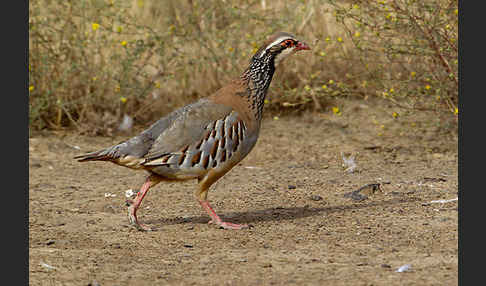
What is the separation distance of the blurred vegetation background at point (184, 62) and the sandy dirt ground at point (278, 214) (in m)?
0.51

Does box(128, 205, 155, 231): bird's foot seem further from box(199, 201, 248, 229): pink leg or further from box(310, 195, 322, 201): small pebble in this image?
box(310, 195, 322, 201): small pebble

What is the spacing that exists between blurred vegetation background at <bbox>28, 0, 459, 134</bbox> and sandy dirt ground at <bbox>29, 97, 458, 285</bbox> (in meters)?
0.51

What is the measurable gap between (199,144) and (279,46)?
4.10 ft

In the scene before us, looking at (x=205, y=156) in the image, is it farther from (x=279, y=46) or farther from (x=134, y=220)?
(x=279, y=46)

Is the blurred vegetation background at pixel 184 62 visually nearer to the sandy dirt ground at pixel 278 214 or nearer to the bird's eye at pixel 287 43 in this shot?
the sandy dirt ground at pixel 278 214

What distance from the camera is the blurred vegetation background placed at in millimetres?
9375

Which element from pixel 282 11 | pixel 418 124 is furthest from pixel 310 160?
pixel 282 11

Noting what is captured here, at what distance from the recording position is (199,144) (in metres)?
6.15

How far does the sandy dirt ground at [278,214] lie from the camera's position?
204 inches

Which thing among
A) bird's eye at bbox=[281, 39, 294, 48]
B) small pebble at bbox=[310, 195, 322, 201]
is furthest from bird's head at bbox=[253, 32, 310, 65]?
small pebble at bbox=[310, 195, 322, 201]

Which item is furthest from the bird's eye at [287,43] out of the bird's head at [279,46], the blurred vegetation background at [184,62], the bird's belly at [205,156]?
the blurred vegetation background at [184,62]

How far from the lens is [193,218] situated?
6.89 m

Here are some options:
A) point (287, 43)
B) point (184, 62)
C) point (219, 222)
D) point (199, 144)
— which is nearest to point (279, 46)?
point (287, 43)

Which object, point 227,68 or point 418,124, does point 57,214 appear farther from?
point 418,124
